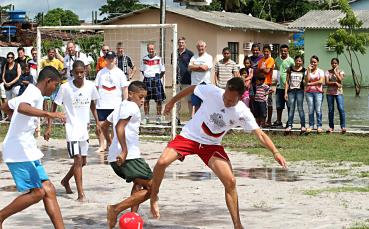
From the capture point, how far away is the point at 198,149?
8969mm

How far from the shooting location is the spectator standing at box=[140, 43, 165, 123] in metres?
19.3

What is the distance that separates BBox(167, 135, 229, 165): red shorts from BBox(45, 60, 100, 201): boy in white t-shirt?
2255 mm

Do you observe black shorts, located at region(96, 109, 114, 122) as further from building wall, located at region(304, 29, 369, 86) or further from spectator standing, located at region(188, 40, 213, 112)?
building wall, located at region(304, 29, 369, 86)

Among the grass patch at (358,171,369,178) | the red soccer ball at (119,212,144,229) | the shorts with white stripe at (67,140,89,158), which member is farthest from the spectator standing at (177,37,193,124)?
the red soccer ball at (119,212,144,229)

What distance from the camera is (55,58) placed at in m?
19.3

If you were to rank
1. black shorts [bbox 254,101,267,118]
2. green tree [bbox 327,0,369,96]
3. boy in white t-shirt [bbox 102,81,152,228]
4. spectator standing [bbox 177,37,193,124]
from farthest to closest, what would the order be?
1. green tree [bbox 327,0,369,96]
2. spectator standing [bbox 177,37,193,124]
3. black shorts [bbox 254,101,267,118]
4. boy in white t-shirt [bbox 102,81,152,228]

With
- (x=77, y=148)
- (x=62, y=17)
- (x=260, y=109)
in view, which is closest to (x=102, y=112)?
(x=260, y=109)

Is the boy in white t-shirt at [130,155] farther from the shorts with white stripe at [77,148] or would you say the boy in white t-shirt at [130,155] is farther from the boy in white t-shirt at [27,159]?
the shorts with white stripe at [77,148]

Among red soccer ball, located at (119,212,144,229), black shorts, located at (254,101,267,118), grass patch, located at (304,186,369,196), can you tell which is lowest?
grass patch, located at (304,186,369,196)

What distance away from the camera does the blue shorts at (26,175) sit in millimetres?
8125

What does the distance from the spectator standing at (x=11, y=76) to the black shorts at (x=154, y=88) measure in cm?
333

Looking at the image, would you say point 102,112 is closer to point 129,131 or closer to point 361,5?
point 129,131

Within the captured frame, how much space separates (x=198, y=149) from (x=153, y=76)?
34.6ft

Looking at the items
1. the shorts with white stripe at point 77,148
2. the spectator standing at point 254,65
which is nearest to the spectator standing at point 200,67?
the spectator standing at point 254,65
